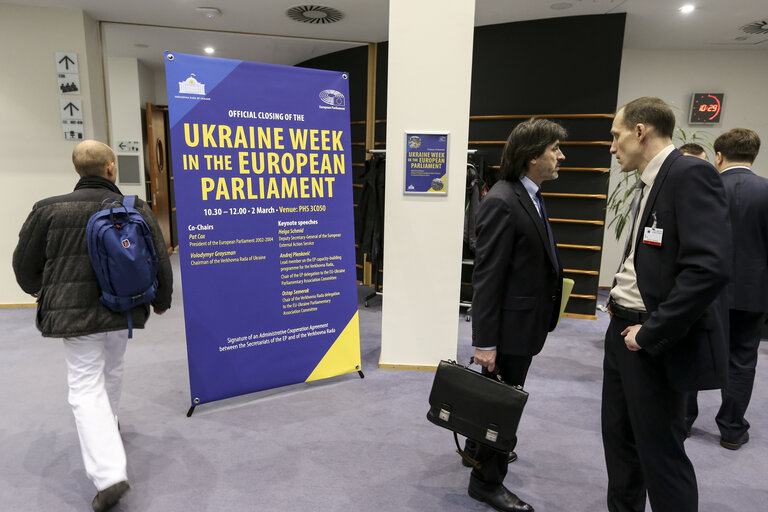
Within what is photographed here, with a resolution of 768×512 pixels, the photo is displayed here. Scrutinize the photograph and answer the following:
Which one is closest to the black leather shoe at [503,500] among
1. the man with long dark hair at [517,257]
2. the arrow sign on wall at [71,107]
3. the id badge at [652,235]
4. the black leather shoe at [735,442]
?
the man with long dark hair at [517,257]

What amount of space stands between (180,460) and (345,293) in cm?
130

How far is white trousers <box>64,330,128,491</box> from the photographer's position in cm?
186

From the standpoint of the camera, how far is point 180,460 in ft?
7.38

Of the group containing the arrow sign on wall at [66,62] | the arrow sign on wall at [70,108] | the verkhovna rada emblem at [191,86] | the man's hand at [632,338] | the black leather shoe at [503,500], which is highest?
the arrow sign on wall at [66,62]

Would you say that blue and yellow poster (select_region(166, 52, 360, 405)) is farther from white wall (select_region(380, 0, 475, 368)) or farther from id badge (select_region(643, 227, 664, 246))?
id badge (select_region(643, 227, 664, 246))

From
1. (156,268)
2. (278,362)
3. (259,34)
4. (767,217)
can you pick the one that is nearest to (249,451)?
(278,362)

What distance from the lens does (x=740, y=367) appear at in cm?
244

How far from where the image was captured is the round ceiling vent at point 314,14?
4.38 m

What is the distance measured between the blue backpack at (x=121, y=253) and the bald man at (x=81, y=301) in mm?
64

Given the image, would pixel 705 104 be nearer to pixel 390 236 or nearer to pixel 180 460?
pixel 390 236

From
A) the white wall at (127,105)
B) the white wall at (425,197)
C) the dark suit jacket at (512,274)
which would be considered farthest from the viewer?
the white wall at (127,105)

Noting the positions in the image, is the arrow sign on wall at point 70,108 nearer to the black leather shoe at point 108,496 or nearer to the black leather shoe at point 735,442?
the black leather shoe at point 108,496

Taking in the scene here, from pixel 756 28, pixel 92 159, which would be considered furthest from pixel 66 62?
pixel 756 28

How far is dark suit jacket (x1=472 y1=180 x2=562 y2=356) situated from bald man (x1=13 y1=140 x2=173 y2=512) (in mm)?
1488
